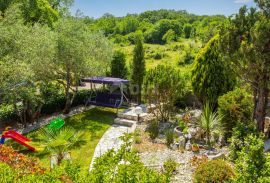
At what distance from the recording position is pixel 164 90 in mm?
15352

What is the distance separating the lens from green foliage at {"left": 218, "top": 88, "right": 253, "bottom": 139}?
39.4 ft

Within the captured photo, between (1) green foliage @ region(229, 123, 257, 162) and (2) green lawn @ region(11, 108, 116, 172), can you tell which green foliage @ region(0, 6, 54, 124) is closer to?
(2) green lawn @ region(11, 108, 116, 172)

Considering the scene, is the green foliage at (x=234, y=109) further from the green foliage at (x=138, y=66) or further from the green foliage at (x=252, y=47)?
the green foliage at (x=138, y=66)

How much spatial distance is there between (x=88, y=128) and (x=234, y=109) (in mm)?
7514

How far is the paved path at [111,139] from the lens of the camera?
1266 cm

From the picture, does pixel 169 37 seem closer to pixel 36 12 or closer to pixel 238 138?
pixel 36 12

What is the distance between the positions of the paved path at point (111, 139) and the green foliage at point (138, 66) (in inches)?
169

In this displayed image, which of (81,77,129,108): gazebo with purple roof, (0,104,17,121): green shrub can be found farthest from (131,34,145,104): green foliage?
(0,104,17,121): green shrub

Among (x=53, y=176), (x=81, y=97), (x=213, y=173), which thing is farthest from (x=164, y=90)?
(x=53, y=176)

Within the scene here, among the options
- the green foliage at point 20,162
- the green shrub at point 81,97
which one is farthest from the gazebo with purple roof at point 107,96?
the green foliage at point 20,162

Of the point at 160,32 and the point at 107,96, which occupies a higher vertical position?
the point at 160,32

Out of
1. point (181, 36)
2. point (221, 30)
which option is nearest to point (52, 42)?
point (221, 30)

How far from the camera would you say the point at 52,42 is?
15539 mm

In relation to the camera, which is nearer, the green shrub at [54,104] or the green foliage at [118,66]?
the green shrub at [54,104]
